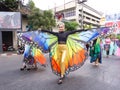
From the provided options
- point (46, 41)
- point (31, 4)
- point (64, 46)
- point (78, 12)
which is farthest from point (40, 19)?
point (78, 12)

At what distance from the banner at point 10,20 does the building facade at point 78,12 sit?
146 ft

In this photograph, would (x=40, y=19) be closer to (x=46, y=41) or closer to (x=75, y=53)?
(x=46, y=41)

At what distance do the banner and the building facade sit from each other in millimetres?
44609

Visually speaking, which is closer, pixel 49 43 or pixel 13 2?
pixel 49 43

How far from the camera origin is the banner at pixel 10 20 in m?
22.6

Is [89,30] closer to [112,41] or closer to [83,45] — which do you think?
[83,45]

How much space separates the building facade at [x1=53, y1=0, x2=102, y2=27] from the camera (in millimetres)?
76000

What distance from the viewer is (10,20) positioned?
74.7 feet

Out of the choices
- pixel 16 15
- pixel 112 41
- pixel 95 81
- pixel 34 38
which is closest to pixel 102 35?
pixel 95 81

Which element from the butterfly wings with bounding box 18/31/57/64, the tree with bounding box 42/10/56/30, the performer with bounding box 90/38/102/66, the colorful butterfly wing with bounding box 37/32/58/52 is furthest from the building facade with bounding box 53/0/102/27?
the colorful butterfly wing with bounding box 37/32/58/52

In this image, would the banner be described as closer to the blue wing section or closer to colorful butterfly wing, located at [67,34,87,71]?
the blue wing section

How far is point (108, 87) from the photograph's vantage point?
20.7 feet

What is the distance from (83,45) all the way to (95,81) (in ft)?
4.08

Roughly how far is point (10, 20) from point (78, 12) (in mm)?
54876
